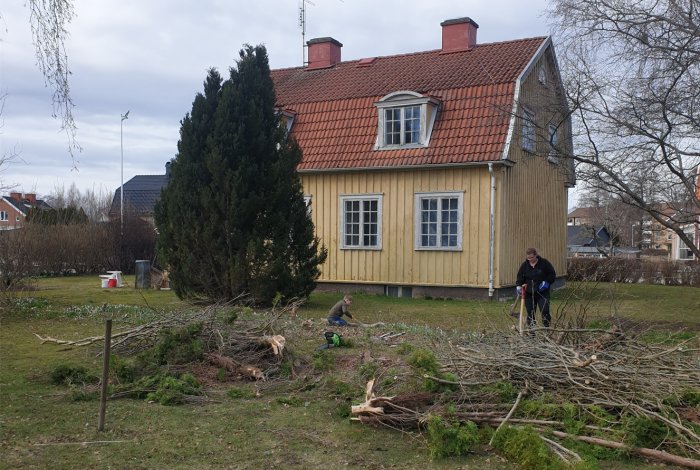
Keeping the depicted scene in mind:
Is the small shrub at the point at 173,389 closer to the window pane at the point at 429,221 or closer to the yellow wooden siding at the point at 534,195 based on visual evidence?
the yellow wooden siding at the point at 534,195

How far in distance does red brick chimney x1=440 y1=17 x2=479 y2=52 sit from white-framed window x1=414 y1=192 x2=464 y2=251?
221 inches

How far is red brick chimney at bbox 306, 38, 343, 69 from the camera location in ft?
78.4

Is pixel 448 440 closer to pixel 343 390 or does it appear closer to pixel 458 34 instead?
pixel 343 390

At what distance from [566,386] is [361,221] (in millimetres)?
13406

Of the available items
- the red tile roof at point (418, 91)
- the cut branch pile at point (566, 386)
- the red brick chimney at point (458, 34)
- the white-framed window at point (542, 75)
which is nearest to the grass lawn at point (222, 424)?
the cut branch pile at point (566, 386)

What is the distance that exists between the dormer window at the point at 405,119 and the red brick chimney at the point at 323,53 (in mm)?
5298

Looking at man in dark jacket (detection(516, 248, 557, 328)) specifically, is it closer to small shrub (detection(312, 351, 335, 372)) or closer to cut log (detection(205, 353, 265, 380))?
small shrub (detection(312, 351, 335, 372))

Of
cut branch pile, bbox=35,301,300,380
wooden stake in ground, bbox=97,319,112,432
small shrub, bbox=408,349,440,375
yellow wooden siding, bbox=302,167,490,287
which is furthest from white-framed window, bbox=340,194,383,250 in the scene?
wooden stake in ground, bbox=97,319,112,432

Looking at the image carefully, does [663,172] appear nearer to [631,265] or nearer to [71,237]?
[631,265]

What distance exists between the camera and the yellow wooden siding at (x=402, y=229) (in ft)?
59.0

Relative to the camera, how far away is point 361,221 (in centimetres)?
1983

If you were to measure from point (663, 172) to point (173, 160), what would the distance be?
10.9m

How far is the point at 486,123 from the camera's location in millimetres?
17891

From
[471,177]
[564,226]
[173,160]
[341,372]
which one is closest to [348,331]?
[341,372]
